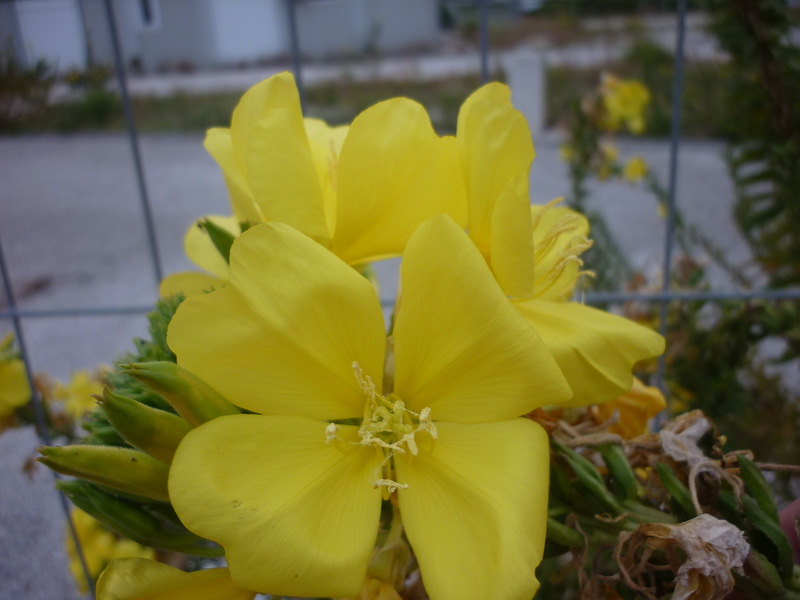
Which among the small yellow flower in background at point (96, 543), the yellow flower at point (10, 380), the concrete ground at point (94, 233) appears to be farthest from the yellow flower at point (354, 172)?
the concrete ground at point (94, 233)

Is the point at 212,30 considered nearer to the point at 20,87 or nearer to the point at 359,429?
the point at 20,87

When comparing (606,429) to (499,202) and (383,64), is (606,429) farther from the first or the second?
(383,64)

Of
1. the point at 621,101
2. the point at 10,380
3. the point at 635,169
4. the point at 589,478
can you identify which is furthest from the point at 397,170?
the point at 635,169

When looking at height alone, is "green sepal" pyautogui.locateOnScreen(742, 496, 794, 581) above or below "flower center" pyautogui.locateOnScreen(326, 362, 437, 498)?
below

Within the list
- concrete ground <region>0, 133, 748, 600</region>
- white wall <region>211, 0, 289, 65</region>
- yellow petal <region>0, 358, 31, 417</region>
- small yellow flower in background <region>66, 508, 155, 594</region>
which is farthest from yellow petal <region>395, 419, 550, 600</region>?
white wall <region>211, 0, 289, 65</region>

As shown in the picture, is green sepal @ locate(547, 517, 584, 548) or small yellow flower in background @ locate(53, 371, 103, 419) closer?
green sepal @ locate(547, 517, 584, 548)

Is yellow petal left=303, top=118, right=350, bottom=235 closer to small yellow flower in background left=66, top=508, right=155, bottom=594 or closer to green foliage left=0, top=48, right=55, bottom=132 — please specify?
green foliage left=0, top=48, right=55, bottom=132
